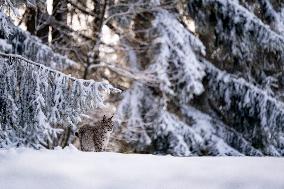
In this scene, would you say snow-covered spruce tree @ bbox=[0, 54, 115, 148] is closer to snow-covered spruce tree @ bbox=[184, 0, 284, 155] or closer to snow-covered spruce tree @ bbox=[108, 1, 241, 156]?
snow-covered spruce tree @ bbox=[108, 1, 241, 156]

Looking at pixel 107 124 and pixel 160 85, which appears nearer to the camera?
pixel 107 124

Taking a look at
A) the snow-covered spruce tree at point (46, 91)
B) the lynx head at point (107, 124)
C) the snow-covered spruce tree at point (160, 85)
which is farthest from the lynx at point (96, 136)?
the snow-covered spruce tree at point (160, 85)

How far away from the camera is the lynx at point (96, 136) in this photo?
6129 mm

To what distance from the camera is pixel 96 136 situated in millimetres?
6238

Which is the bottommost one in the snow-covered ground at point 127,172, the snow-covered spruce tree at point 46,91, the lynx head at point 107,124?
the snow-covered ground at point 127,172

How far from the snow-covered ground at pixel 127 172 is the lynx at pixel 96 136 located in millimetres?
3541

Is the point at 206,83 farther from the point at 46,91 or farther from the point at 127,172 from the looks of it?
the point at 127,172

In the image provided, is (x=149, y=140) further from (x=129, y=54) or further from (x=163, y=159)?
(x=163, y=159)

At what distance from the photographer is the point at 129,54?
33.2 feet

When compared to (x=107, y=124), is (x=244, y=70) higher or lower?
higher

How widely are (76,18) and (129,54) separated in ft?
4.09

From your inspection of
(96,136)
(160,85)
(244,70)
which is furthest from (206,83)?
(96,136)

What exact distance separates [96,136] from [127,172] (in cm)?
402

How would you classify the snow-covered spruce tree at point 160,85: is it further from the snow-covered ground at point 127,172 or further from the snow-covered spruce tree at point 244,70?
the snow-covered ground at point 127,172
